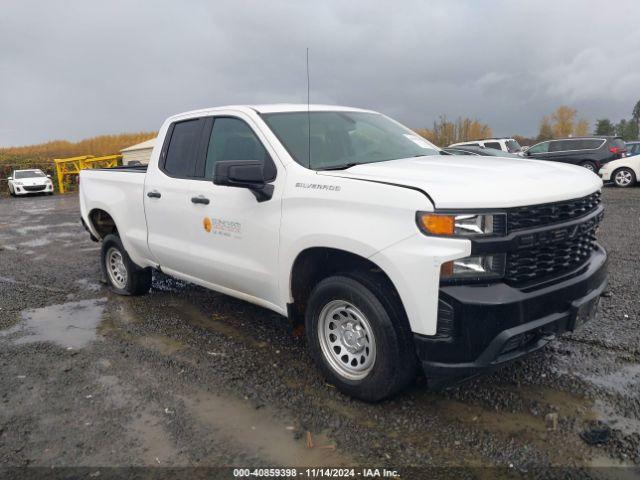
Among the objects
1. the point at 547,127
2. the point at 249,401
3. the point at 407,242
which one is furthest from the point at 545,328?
the point at 547,127

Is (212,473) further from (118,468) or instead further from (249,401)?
(249,401)

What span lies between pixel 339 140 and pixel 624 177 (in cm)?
1640

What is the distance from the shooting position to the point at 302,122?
14.0 ft

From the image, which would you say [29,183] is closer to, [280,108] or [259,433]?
[280,108]

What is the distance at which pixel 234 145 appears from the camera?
172 inches

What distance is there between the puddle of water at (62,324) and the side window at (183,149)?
178cm

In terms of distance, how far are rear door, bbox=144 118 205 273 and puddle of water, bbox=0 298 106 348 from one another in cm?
100

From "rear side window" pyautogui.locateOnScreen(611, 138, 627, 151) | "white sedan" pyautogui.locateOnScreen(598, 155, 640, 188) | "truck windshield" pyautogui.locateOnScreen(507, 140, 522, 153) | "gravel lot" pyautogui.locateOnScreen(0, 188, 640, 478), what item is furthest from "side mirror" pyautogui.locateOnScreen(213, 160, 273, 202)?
"truck windshield" pyautogui.locateOnScreen(507, 140, 522, 153)

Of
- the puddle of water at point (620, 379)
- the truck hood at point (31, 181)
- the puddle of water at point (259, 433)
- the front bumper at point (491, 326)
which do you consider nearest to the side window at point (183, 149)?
the puddle of water at point (259, 433)

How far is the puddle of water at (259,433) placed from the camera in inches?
117

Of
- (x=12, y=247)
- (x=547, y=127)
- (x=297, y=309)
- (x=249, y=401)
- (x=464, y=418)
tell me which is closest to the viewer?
(x=464, y=418)

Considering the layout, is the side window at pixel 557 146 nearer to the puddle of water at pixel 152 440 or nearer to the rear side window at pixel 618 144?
the rear side window at pixel 618 144

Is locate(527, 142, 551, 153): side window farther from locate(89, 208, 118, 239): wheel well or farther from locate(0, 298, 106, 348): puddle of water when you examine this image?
locate(0, 298, 106, 348): puddle of water

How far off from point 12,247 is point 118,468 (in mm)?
9282
